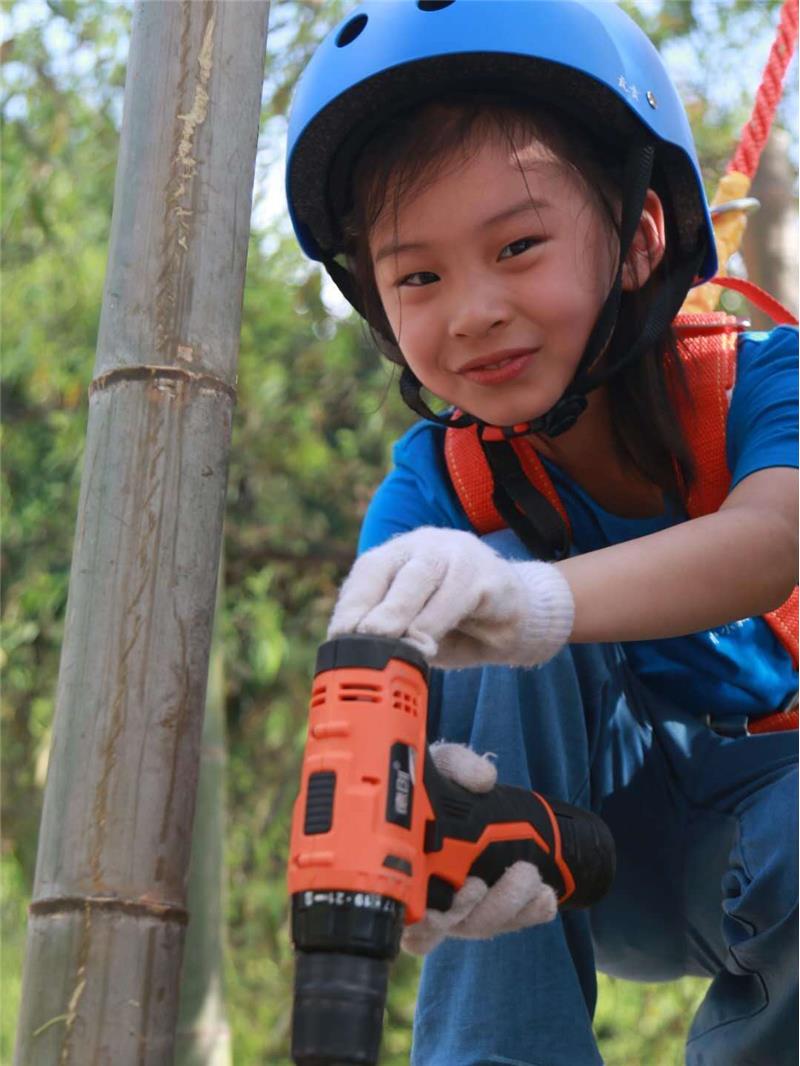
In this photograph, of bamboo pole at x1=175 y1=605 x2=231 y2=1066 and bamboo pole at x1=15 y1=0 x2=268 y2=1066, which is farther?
bamboo pole at x1=175 y1=605 x2=231 y2=1066

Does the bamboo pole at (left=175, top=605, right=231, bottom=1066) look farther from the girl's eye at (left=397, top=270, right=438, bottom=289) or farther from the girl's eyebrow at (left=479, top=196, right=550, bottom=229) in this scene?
the girl's eyebrow at (left=479, top=196, right=550, bottom=229)

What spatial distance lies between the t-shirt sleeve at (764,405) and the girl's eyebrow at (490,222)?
401 mm

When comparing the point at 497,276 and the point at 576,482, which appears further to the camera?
the point at 576,482

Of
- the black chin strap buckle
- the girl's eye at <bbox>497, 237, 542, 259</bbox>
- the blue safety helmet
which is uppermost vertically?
the blue safety helmet

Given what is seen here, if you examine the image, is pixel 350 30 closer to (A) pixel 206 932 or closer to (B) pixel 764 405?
(B) pixel 764 405

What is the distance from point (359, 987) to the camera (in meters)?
1.44

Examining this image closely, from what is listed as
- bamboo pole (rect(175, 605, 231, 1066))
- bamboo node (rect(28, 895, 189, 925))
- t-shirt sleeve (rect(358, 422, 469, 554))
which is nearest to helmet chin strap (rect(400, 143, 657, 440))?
t-shirt sleeve (rect(358, 422, 469, 554))

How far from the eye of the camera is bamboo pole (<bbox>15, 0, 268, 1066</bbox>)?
5.02 ft

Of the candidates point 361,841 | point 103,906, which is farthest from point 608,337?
point 103,906

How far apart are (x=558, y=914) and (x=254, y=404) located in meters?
5.06

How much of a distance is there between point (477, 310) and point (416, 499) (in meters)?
0.42

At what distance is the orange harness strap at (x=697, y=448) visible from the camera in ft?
7.37

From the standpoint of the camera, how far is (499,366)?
Answer: 2.13m

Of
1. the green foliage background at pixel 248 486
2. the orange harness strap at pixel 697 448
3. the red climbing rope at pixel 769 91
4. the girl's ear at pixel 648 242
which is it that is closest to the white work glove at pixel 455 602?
the orange harness strap at pixel 697 448
